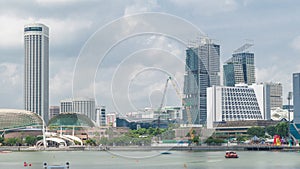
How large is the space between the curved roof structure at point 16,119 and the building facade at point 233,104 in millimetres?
42513

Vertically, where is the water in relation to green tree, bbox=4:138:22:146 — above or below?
above

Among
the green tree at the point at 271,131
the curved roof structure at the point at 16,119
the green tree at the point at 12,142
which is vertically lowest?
the green tree at the point at 12,142

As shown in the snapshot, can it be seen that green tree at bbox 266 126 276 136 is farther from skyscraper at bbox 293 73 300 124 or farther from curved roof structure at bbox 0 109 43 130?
curved roof structure at bbox 0 109 43 130

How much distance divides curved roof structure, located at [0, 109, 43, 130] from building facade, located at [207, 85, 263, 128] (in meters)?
42.5

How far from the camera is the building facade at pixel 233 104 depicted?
156 m

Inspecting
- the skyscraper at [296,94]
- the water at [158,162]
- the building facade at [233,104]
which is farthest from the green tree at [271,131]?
the water at [158,162]

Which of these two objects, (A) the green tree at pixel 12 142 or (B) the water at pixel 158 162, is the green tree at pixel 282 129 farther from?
(B) the water at pixel 158 162

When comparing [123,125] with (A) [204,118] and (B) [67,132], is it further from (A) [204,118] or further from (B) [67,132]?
(B) [67,132]

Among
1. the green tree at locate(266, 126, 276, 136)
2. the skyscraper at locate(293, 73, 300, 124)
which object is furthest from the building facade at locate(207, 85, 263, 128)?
the skyscraper at locate(293, 73, 300, 124)

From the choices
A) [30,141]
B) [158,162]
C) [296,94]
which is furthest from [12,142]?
[158,162]

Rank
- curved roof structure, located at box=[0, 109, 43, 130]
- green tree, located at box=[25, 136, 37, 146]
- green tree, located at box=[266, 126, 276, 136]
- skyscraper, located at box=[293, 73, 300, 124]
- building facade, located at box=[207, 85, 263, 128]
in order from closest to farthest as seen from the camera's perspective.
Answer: green tree, located at box=[266, 126, 276, 136] < skyscraper, located at box=[293, 73, 300, 124] < green tree, located at box=[25, 136, 37, 146] < curved roof structure, located at box=[0, 109, 43, 130] < building facade, located at box=[207, 85, 263, 128]

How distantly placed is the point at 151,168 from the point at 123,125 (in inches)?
776

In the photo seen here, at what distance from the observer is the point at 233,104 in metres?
164

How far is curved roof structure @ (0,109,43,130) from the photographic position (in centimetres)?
14462
